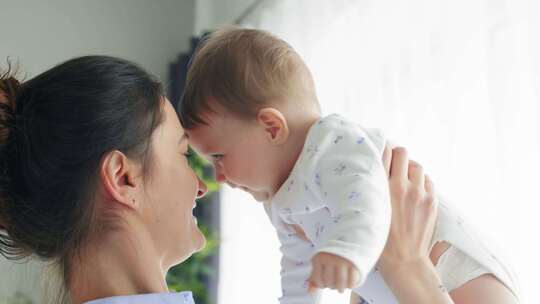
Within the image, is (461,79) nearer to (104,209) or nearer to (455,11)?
(455,11)

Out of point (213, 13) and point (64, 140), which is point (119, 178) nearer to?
point (64, 140)

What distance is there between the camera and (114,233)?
52.0 inches

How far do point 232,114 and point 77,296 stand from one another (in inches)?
18.0

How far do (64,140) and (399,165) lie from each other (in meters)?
0.62

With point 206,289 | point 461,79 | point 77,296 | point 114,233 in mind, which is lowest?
point 206,289

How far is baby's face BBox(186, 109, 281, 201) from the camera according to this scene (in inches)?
56.6

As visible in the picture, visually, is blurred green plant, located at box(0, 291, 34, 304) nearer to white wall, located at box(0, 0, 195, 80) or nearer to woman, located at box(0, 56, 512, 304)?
white wall, located at box(0, 0, 195, 80)

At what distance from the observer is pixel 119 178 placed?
1309 mm

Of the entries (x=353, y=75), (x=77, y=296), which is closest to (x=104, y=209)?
(x=77, y=296)

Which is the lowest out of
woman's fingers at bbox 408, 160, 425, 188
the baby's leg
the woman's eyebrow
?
the baby's leg

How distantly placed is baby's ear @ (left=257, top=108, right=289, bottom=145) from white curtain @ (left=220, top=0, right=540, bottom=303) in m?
0.44

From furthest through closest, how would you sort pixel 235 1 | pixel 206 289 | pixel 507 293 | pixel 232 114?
1. pixel 235 1
2. pixel 206 289
3. pixel 232 114
4. pixel 507 293

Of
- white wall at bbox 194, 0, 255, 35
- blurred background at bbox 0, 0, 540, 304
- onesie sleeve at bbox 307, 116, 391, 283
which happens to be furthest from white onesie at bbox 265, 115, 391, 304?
Result: white wall at bbox 194, 0, 255, 35

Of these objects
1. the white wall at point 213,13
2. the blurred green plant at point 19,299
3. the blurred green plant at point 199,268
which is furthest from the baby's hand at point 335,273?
the white wall at point 213,13
